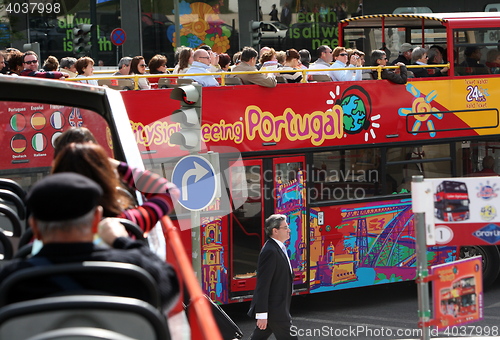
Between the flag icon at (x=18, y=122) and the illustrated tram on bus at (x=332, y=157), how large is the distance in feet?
5.53

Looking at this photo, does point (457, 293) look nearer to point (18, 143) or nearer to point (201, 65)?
point (18, 143)

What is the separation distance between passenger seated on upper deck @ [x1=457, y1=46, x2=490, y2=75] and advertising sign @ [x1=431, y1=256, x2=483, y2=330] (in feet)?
24.1

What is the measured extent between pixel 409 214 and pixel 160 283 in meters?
9.12

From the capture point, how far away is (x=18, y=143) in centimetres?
804

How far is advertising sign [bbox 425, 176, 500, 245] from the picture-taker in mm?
5191

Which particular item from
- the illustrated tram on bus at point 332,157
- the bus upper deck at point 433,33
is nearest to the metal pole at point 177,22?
the bus upper deck at point 433,33

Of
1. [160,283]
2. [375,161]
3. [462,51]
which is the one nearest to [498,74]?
[462,51]

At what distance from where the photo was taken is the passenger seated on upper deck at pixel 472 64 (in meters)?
12.0

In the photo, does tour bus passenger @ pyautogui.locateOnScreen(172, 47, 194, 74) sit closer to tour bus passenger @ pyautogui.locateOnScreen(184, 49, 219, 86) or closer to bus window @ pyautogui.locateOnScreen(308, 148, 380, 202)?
tour bus passenger @ pyautogui.locateOnScreen(184, 49, 219, 86)

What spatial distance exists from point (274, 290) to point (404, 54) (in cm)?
575

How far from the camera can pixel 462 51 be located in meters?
12.0

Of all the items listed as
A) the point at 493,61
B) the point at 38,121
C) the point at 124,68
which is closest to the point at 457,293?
the point at 38,121

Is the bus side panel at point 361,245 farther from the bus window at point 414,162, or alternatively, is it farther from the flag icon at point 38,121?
the flag icon at point 38,121

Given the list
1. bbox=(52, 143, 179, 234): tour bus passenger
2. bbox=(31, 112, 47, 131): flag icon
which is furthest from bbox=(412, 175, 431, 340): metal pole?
bbox=(31, 112, 47, 131): flag icon
